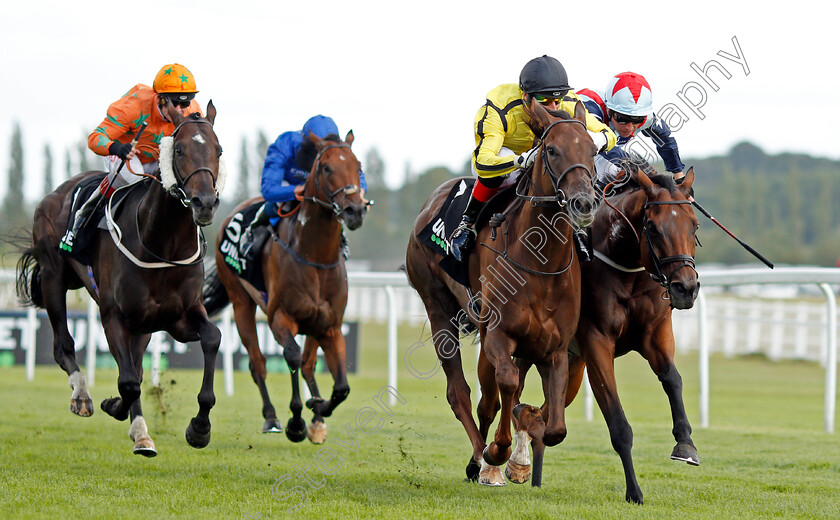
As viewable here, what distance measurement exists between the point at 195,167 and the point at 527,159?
6.08 feet

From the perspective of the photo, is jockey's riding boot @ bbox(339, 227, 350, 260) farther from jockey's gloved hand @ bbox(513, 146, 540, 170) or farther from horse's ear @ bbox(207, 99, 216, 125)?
jockey's gloved hand @ bbox(513, 146, 540, 170)

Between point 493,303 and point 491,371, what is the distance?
0.77 m

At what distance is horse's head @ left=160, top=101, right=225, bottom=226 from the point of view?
5316 mm

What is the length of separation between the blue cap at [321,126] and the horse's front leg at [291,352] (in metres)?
1.44

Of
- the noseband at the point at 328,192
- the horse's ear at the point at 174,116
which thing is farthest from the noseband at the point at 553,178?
the horse's ear at the point at 174,116

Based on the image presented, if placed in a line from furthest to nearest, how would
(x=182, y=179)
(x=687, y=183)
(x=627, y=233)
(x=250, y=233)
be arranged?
1. (x=250, y=233)
2. (x=182, y=179)
3. (x=627, y=233)
4. (x=687, y=183)

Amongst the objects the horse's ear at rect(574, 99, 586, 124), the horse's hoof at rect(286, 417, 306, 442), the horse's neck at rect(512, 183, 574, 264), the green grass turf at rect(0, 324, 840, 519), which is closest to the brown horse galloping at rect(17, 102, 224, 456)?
the green grass turf at rect(0, 324, 840, 519)

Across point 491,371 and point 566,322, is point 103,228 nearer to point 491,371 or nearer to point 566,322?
point 491,371

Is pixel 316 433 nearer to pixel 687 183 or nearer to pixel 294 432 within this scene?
pixel 294 432

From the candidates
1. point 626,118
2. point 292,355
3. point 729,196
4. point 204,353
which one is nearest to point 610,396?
point 626,118

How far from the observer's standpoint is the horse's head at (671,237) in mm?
4812

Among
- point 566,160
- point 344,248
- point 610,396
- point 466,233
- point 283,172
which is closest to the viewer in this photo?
point 566,160

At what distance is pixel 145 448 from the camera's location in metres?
5.76

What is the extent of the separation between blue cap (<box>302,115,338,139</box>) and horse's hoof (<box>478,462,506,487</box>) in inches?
122
